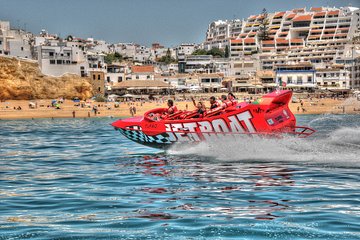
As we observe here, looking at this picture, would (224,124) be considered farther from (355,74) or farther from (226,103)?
(355,74)

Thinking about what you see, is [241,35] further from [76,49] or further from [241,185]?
[241,185]

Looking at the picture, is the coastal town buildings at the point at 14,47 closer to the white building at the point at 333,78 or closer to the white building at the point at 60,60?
the white building at the point at 60,60

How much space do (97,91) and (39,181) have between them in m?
91.8

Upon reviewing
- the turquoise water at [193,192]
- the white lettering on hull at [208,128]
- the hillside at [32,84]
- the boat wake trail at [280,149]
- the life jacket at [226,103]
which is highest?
the hillside at [32,84]

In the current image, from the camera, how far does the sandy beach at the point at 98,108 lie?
7400 centimetres

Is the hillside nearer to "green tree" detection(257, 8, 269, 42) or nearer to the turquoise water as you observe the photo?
the turquoise water

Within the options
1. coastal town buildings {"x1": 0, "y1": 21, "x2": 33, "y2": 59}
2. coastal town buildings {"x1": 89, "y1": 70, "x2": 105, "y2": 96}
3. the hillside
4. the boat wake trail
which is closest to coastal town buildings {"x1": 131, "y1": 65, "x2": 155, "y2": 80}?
coastal town buildings {"x1": 89, "y1": 70, "x2": 105, "y2": 96}

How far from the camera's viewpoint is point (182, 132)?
2323cm

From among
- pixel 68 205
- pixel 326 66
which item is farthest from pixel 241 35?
pixel 68 205

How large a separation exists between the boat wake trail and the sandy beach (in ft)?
171

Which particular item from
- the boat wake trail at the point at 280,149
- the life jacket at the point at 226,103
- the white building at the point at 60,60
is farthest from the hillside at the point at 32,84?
the life jacket at the point at 226,103

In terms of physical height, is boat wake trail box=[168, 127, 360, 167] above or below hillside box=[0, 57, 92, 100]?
below

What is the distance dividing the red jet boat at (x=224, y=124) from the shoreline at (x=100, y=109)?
5051 cm

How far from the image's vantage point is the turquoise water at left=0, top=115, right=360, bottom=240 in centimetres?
1045
